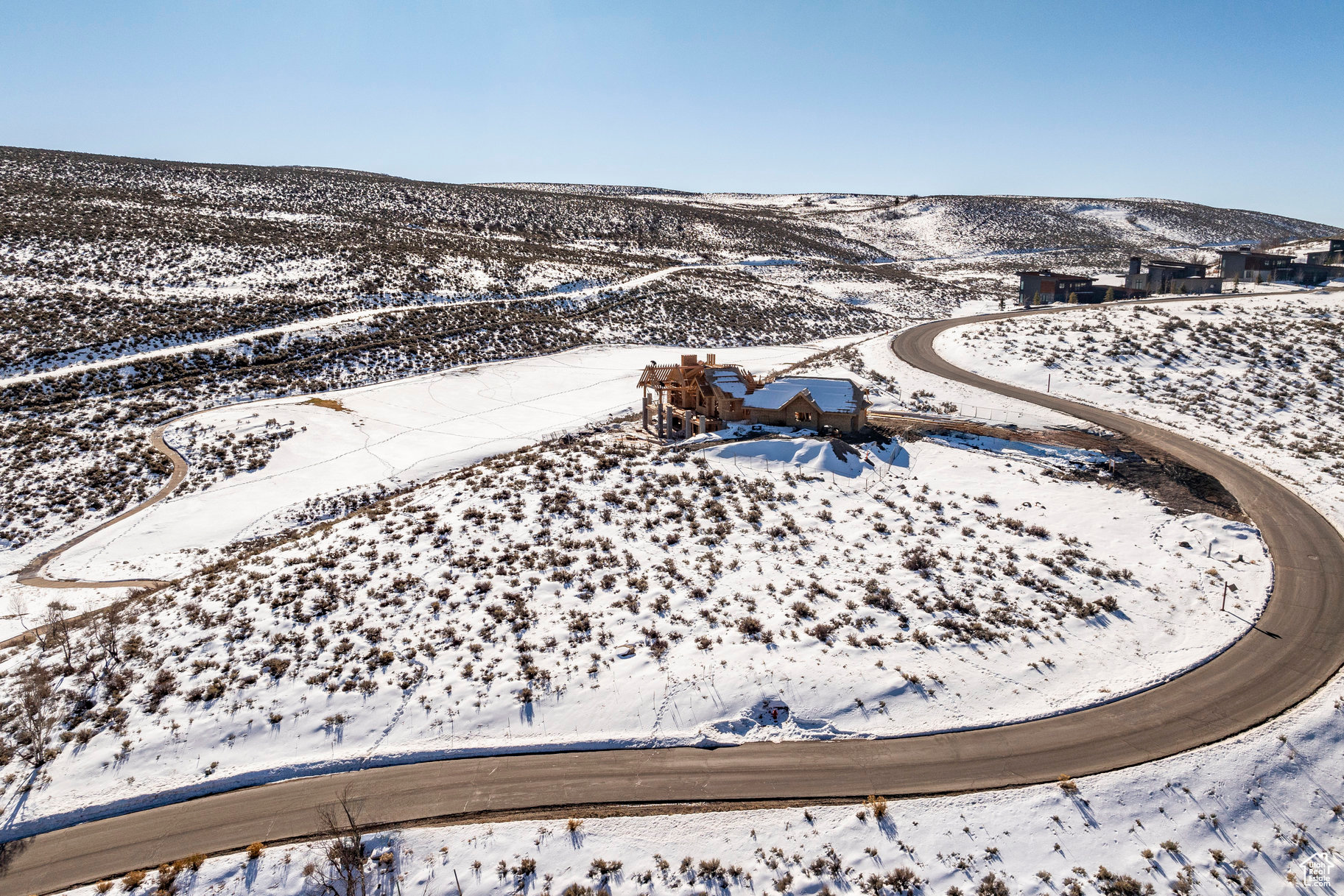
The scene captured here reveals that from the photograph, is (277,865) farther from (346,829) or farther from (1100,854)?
(1100,854)

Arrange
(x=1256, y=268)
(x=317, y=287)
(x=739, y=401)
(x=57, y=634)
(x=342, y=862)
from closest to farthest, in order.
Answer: (x=342, y=862) → (x=57, y=634) → (x=739, y=401) → (x=317, y=287) → (x=1256, y=268)

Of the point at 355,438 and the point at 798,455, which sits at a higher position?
the point at 798,455

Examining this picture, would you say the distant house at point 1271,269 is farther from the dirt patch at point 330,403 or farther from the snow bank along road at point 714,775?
the dirt patch at point 330,403

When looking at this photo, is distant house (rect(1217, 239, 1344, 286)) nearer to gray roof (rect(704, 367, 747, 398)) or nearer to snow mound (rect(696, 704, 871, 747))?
gray roof (rect(704, 367, 747, 398))

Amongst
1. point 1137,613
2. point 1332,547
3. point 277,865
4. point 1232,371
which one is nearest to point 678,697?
point 277,865

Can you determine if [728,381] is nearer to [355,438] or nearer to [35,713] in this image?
[355,438]

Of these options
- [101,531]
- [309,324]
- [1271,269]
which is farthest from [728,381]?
[1271,269]
